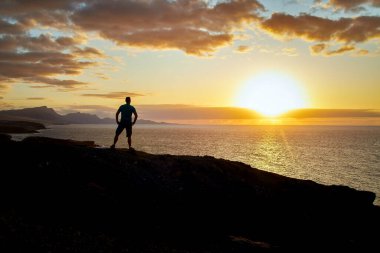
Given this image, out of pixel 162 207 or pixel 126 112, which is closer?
pixel 162 207

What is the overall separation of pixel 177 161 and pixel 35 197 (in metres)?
12.0

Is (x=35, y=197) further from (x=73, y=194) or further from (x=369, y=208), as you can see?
(x=369, y=208)

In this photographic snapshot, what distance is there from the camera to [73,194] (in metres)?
18.4

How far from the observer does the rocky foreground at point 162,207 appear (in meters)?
15.3

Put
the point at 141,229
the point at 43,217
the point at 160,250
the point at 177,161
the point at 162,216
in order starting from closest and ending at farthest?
the point at 160,250 < the point at 43,217 < the point at 141,229 < the point at 162,216 < the point at 177,161

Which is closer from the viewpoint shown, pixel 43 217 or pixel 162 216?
pixel 43 217

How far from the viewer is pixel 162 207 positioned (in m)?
21.2

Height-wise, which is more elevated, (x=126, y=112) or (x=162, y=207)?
(x=126, y=112)

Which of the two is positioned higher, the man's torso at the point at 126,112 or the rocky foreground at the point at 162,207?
the man's torso at the point at 126,112

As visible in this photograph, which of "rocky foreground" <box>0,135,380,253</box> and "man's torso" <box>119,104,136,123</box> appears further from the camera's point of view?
"man's torso" <box>119,104,136,123</box>

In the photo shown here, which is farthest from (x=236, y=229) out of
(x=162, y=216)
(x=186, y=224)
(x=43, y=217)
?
(x=43, y=217)

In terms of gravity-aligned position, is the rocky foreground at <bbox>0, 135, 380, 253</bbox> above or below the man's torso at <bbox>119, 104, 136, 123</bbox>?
below

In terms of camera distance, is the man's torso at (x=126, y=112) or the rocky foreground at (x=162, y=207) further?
the man's torso at (x=126, y=112)

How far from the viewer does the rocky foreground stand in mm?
15269
